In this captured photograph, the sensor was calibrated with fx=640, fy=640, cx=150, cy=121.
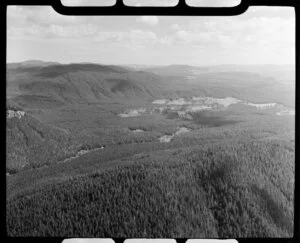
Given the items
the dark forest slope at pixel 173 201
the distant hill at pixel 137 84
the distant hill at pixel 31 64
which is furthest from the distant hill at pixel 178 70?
the distant hill at pixel 31 64

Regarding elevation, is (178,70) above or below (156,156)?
above

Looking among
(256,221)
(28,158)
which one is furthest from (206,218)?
(28,158)

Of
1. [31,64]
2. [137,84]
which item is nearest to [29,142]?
[31,64]

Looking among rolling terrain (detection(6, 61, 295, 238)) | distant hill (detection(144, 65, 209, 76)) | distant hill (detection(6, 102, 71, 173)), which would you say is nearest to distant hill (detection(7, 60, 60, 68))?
rolling terrain (detection(6, 61, 295, 238))

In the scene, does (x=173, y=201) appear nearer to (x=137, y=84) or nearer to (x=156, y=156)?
(x=156, y=156)

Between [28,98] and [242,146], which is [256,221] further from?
[28,98]

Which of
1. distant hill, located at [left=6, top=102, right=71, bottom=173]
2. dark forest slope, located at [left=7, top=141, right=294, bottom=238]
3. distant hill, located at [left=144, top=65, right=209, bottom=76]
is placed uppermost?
distant hill, located at [left=144, top=65, right=209, bottom=76]

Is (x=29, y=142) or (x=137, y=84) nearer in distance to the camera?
(x=29, y=142)

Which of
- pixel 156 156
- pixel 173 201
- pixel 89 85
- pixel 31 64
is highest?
pixel 31 64

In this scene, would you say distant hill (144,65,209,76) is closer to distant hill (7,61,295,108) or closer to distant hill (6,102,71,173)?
distant hill (7,61,295,108)
